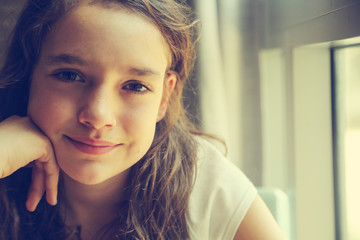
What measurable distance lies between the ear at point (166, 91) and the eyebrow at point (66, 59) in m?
0.24

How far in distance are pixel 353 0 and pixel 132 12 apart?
447 millimetres

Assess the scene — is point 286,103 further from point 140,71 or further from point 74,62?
point 74,62

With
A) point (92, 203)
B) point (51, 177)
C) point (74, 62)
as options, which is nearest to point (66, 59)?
point (74, 62)

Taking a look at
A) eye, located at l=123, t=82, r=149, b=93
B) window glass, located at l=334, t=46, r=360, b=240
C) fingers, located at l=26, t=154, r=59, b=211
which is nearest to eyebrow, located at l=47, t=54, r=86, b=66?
eye, located at l=123, t=82, r=149, b=93

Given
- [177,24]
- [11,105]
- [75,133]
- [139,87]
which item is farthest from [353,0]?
[11,105]

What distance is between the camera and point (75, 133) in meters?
0.74

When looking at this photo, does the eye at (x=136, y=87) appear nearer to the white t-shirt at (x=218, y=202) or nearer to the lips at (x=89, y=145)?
the lips at (x=89, y=145)

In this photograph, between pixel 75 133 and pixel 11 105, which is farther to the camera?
pixel 11 105

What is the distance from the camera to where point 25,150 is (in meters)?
0.76

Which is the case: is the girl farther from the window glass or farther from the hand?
the window glass

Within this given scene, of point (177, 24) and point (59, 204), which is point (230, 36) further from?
point (59, 204)

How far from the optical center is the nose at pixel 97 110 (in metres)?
0.70

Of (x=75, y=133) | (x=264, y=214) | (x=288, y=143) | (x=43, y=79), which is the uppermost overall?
(x=43, y=79)

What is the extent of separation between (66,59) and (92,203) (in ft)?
1.27
